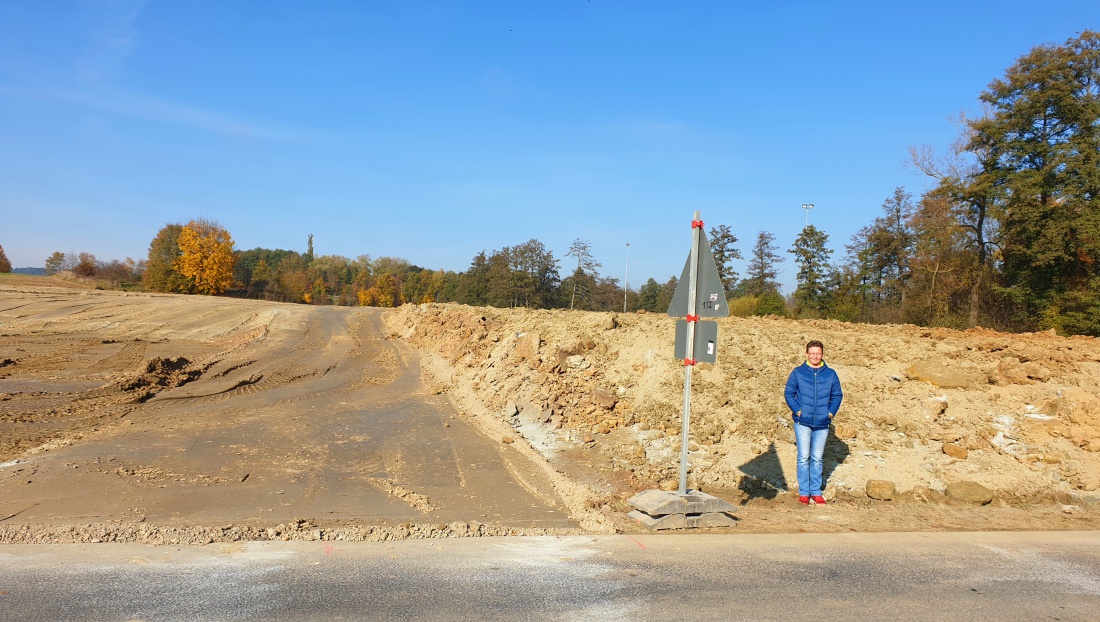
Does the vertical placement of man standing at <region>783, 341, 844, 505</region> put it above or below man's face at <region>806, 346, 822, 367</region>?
below

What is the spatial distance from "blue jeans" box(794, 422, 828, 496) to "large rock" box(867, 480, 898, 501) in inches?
35.2

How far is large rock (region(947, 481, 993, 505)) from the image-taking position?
816 cm

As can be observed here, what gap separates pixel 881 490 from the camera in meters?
8.24

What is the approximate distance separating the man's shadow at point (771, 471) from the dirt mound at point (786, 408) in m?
0.03

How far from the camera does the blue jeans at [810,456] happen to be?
7.67 metres

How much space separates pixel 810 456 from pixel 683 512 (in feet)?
7.04

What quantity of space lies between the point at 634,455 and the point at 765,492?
1993 millimetres

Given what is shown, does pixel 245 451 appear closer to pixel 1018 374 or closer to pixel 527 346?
pixel 527 346

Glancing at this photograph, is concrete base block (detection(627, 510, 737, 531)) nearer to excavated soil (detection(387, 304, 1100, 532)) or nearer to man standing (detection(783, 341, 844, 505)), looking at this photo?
excavated soil (detection(387, 304, 1100, 532))

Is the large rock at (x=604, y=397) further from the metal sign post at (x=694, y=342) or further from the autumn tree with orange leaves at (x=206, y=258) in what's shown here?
the autumn tree with orange leaves at (x=206, y=258)

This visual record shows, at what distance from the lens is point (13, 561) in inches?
201

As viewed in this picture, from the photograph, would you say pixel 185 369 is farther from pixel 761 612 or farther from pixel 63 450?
pixel 761 612

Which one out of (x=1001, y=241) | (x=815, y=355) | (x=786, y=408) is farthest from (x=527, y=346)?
(x=1001, y=241)

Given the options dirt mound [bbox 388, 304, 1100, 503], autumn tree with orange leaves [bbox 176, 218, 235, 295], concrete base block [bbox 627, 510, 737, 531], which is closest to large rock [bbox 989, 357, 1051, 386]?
dirt mound [bbox 388, 304, 1100, 503]
